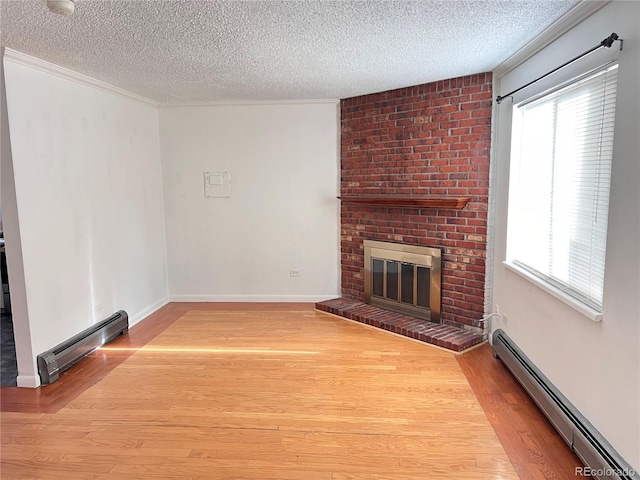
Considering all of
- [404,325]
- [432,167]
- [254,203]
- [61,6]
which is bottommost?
[404,325]

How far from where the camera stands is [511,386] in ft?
9.85

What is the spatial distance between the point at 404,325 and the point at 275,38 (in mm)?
2708

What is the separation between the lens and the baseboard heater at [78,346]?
3.09 meters

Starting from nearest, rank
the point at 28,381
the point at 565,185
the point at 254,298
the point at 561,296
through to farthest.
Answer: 1. the point at 561,296
2. the point at 565,185
3. the point at 28,381
4. the point at 254,298

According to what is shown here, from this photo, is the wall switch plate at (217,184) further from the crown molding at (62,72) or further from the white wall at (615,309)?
the white wall at (615,309)

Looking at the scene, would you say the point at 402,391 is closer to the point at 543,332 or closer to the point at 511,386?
the point at 511,386

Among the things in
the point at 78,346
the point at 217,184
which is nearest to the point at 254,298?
the point at 217,184

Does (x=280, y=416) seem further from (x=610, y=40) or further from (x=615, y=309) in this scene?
(x=610, y=40)

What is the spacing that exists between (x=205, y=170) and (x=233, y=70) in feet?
5.86

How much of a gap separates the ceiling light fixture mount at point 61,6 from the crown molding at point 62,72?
978mm

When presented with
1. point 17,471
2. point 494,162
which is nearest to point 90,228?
point 17,471

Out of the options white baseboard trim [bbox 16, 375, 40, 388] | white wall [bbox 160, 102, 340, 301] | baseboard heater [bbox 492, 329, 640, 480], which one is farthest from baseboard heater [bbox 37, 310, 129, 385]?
baseboard heater [bbox 492, 329, 640, 480]

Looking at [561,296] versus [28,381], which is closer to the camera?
[561,296]

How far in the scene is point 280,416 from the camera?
2643mm
